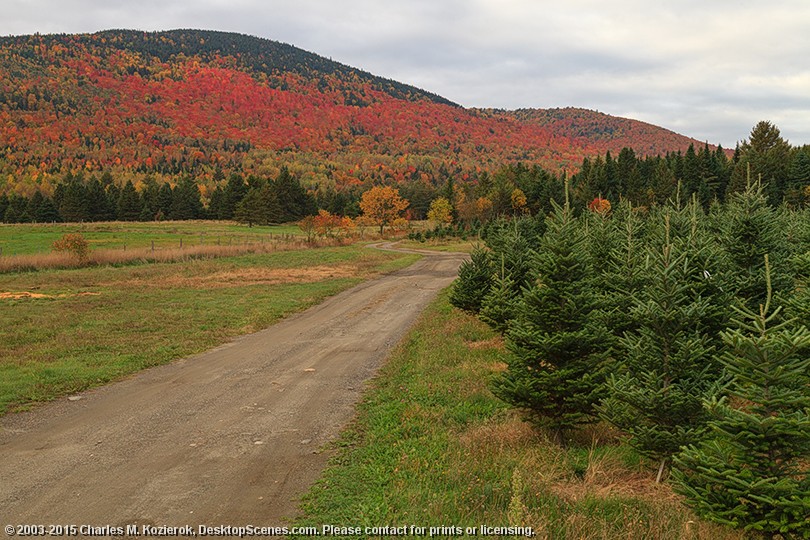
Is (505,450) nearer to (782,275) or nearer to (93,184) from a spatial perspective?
(782,275)

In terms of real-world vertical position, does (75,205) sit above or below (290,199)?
below

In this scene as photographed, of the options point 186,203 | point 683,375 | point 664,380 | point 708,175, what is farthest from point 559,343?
point 186,203

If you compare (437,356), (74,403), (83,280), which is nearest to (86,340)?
(74,403)

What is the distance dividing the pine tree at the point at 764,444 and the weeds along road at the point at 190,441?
17.8 feet

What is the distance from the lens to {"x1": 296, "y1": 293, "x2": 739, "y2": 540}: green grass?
627cm

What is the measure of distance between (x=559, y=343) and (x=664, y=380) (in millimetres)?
1799

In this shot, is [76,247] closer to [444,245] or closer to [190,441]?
[190,441]

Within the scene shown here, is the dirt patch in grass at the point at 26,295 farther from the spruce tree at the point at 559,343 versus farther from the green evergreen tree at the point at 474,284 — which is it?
the spruce tree at the point at 559,343

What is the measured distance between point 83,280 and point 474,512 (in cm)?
3313

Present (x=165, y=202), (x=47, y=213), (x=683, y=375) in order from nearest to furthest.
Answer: (x=683, y=375), (x=47, y=213), (x=165, y=202)

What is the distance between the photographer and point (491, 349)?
16281 millimetres

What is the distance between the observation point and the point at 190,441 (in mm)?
9398

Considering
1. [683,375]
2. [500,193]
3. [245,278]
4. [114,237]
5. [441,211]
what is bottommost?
[114,237]

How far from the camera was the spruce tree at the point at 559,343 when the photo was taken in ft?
30.2
